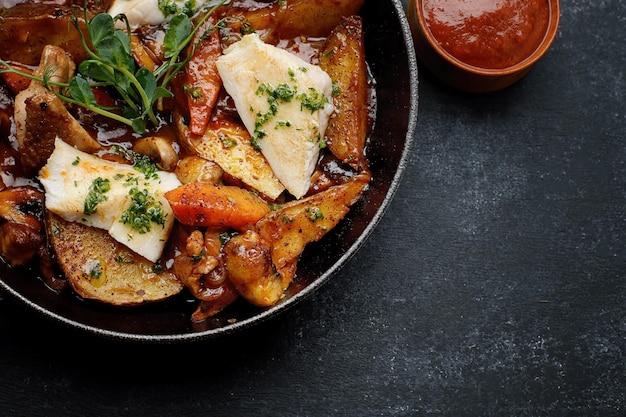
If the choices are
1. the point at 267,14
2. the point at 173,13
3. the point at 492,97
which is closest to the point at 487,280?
the point at 492,97

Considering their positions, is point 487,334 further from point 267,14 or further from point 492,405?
point 267,14

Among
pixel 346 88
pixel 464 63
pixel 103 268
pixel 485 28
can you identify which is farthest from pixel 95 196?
pixel 485 28

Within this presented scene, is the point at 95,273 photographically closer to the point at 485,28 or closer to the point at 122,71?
the point at 122,71

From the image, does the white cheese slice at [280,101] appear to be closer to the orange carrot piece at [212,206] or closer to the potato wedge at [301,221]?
the potato wedge at [301,221]

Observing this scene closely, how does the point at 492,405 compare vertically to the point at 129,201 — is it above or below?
below

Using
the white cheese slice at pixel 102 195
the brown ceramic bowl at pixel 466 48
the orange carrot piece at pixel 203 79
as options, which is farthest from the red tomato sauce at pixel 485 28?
the white cheese slice at pixel 102 195

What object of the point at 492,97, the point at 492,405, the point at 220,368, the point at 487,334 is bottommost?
the point at 492,405
